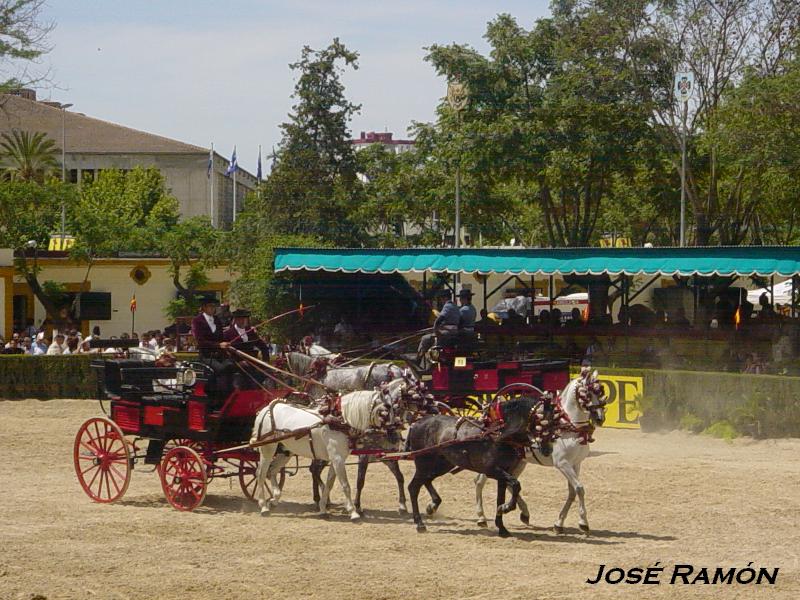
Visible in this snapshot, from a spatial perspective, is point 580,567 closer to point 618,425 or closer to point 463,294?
point 463,294

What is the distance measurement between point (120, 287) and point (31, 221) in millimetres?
4392

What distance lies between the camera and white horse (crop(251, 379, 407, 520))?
1327 centimetres

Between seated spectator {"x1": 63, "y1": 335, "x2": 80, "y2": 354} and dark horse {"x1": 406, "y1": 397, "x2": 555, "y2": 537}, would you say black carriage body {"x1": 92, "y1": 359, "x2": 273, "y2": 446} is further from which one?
seated spectator {"x1": 63, "y1": 335, "x2": 80, "y2": 354}

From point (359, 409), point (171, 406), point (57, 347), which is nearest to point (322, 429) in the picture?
point (359, 409)

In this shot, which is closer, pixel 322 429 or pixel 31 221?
pixel 322 429

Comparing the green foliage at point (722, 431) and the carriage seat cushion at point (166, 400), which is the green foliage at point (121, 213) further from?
the carriage seat cushion at point (166, 400)

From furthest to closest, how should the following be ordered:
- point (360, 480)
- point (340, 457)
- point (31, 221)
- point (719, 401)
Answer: point (31, 221) → point (719, 401) → point (360, 480) → point (340, 457)

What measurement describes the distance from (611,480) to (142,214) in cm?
4809

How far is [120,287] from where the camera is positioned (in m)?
45.6

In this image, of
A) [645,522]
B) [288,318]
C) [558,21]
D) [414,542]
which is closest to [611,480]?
[645,522]

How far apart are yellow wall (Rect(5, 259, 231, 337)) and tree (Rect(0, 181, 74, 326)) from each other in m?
0.86

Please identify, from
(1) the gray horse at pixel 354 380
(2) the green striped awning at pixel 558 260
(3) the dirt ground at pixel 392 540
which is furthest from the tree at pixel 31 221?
(1) the gray horse at pixel 354 380

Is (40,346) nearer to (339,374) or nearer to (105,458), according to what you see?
(339,374)

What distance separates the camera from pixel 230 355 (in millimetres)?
14562
